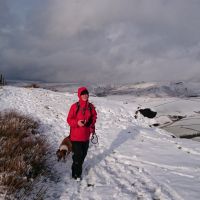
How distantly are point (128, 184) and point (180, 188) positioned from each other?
1.09m

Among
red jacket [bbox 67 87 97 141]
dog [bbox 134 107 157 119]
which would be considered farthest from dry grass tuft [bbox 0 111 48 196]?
dog [bbox 134 107 157 119]

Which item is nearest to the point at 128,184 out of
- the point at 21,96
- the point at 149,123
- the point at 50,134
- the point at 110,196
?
the point at 110,196

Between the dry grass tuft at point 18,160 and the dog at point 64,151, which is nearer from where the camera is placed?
the dry grass tuft at point 18,160

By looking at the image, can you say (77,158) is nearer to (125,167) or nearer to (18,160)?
(18,160)

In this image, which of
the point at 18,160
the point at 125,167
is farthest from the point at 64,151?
the point at 18,160

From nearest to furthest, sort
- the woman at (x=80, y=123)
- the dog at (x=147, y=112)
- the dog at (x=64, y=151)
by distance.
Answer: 1. the woman at (x=80, y=123)
2. the dog at (x=64, y=151)
3. the dog at (x=147, y=112)

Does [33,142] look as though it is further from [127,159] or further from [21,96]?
[21,96]

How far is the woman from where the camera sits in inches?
275

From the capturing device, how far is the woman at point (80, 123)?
698 cm

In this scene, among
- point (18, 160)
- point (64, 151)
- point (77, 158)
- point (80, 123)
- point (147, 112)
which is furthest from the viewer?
point (147, 112)

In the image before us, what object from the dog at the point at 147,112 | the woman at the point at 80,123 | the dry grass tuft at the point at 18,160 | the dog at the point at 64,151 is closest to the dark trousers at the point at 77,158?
the woman at the point at 80,123

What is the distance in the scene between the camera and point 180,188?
675 centimetres

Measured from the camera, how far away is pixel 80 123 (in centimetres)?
691

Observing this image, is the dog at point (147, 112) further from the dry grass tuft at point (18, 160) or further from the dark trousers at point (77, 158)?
the dark trousers at point (77, 158)
